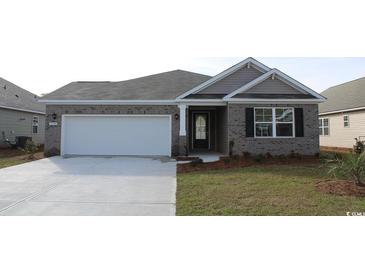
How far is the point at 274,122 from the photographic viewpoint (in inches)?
516

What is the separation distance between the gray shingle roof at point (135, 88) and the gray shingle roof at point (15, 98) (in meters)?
5.73

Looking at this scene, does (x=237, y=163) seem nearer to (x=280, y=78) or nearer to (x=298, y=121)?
(x=298, y=121)

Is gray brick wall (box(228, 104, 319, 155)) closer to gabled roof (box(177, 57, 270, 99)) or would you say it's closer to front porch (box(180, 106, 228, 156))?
gabled roof (box(177, 57, 270, 99))

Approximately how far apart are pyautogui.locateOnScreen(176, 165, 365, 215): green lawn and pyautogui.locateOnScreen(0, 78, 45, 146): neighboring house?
613 inches

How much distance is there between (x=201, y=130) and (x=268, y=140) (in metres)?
6.03

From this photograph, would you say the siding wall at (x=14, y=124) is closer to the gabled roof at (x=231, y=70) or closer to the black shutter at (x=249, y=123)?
the gabled roof at (x=231, y=70)

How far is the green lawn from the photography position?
16.9 feet

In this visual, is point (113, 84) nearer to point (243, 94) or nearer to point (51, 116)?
point (51, 116)

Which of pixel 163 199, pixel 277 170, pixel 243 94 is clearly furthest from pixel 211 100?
pixel 163 199

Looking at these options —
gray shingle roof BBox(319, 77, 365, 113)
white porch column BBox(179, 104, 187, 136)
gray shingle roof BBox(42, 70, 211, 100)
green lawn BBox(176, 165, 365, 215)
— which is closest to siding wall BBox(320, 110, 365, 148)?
gray shingle roof BBox(319, 77, 365, 113)

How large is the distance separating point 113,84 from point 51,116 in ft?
14.4

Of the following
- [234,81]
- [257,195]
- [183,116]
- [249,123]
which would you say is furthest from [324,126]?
[257,195]

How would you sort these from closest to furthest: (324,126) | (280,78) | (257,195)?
(257,195)
(280,78)
(324,126)

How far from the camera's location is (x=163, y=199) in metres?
6.09
